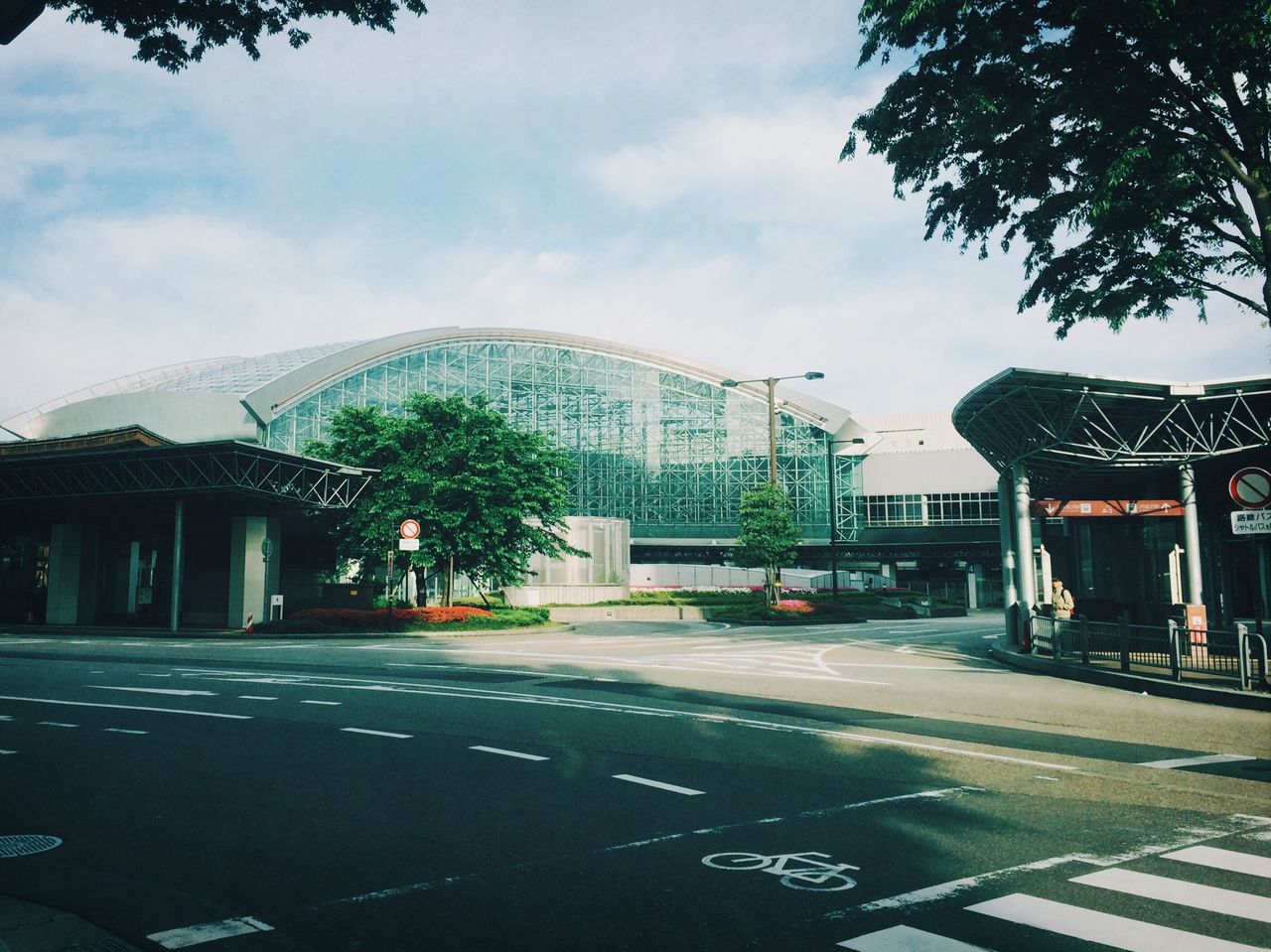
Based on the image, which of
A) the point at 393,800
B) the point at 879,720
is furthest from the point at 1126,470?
the point at 393,800

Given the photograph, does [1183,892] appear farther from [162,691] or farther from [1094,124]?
[162,691]

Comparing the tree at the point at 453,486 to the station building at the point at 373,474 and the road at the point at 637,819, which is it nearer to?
the station building at the point at 373,474

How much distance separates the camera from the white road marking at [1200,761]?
975 cm

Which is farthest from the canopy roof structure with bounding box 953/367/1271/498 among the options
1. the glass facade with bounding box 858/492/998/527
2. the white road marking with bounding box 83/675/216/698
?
the glass facade with bounding box 858/492/998/527

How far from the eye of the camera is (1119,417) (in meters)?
24.3

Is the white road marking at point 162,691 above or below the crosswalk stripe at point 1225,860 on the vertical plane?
above

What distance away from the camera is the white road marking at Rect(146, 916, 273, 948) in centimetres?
477

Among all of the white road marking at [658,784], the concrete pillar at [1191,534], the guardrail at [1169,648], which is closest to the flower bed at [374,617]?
the guardrail at [1169,648]

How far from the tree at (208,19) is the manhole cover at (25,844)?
623cm

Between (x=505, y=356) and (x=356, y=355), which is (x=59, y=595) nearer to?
(x=356, y=355)

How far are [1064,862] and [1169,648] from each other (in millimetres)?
12871

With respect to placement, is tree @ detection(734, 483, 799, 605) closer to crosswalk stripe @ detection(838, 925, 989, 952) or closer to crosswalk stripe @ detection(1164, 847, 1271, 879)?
crosswalk stripe @ detection(1164, 847, 1271, 879)

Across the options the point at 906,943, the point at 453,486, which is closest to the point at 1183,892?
the point at 906,943

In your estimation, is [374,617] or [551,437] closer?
→ [374,617]
